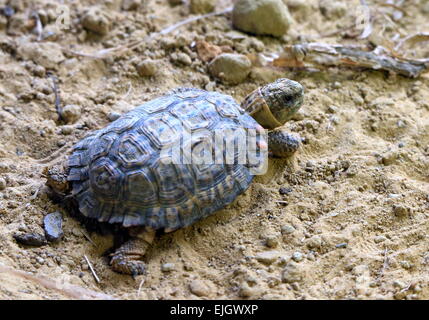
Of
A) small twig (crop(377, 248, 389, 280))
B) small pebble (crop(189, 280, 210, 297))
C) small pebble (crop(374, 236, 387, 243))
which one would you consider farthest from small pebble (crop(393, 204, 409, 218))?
small pebble (crop(189, 280, 210, 297))

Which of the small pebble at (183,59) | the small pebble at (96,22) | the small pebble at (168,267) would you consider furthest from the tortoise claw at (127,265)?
the small pebble at (96,22)

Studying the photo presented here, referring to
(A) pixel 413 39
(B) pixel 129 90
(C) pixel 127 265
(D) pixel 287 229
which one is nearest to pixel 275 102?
(D) pixel 287 229

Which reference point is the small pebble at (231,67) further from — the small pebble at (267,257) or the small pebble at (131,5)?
the small pebble at (267,257)

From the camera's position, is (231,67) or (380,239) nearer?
(380,239)

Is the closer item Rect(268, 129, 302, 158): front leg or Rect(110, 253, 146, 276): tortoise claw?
Rect(110, 253, 146, 276): tortoise claw

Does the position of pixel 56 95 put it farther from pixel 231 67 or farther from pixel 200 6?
pixel 200 6

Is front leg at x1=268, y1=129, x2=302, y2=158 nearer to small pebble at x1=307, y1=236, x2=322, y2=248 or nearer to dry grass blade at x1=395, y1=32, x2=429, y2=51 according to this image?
small pebble at x1=307, y1=236, x2=322, y2=248
